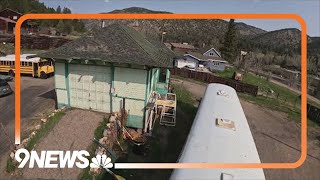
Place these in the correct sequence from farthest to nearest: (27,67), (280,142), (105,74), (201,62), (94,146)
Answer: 1. (201,62)
2. (27,67)
3. (280,142)
4. (105,74)
5. (94,146)

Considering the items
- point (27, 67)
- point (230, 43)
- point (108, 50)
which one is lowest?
point (27, 67)

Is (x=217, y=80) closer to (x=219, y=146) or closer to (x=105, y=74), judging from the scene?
(x=105, y=74)

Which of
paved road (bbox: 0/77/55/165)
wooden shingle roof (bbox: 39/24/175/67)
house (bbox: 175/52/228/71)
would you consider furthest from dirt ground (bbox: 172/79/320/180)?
house (bbox: 175/52/228/71)

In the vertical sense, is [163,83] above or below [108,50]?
below

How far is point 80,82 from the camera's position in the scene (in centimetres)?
1775

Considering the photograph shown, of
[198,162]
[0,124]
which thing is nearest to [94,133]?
[0,124]

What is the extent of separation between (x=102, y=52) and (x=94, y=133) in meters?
5.31

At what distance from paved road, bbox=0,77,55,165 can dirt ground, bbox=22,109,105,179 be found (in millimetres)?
2340

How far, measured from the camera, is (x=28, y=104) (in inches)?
→ 822

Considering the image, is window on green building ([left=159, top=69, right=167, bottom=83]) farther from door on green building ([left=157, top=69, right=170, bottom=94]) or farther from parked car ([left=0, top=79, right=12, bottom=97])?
parked car ([left=0, top=79, right=12, bottom=97])

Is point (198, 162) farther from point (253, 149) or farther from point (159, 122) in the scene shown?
point (159, 122)

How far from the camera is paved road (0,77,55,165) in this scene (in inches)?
630

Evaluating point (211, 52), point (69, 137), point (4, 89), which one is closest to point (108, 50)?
point (69, 137)

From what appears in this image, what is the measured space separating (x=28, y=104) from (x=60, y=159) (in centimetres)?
991
